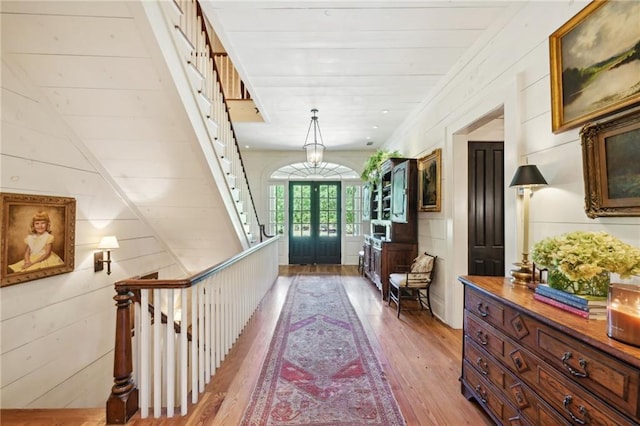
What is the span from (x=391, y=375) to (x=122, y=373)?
2.01 meters

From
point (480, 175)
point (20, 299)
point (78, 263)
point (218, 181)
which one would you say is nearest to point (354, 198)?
point (480, 175)

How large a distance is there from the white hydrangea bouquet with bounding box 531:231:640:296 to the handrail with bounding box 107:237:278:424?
2.18 m

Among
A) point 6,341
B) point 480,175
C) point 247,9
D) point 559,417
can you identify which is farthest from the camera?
point 480,175

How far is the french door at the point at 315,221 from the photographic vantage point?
7.79 meters

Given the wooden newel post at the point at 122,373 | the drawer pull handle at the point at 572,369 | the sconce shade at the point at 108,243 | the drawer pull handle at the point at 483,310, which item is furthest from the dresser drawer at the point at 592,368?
the sconce shade at the point at 108,243

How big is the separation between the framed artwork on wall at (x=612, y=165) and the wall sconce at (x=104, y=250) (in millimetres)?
4116

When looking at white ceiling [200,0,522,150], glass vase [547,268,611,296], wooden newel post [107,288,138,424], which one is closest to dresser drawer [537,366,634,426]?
glass vase [547,268,611,296]

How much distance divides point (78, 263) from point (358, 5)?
3638mm

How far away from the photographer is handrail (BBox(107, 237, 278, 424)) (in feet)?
6.21

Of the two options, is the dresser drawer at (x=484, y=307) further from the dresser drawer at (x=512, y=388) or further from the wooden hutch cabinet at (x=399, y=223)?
the wooden hutch cabinet at (x=399, y=223)

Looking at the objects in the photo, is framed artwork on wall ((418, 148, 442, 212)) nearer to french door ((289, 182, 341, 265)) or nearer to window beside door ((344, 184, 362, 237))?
window beside door ((344, 184, 362, 237))

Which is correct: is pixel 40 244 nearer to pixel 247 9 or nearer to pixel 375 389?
pixel 247 9

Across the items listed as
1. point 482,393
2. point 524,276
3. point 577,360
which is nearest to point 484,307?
point 524,276

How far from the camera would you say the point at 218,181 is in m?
3.20
